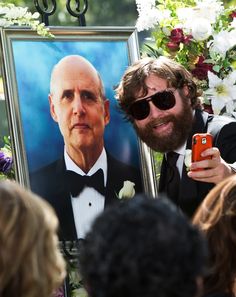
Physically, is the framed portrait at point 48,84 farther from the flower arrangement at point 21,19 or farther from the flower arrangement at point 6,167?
the flower arrangement at point 6,167

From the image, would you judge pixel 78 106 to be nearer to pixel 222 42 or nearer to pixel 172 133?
pixel 172 133

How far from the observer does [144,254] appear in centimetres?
214

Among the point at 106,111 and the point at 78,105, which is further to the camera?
the point at 106,111

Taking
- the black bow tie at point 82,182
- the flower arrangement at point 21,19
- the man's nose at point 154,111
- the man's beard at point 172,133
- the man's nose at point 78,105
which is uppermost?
the flower arrangement at point 21,19

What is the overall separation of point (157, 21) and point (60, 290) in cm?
167

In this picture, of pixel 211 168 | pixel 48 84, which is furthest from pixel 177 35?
pixel 211 168

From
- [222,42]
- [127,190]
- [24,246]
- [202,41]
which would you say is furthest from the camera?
[202,41]

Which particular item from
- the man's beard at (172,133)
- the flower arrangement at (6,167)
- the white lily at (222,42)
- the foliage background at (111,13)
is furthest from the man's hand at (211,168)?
the foliage background at (111,13)

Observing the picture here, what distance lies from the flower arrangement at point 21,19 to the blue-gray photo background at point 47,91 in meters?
0.08

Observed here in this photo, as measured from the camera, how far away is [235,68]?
517cm

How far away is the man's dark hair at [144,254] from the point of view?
2.14 meters

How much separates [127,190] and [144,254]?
2678 millimetres

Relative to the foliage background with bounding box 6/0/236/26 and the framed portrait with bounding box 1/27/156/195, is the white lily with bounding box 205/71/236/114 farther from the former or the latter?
the foliage background with bounding box 6/0/236/26

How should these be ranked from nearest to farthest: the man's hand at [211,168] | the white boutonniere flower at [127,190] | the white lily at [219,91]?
the man's hand at [211,168], the white boutonniere flower at [127,190], the white lily at [219,91]
